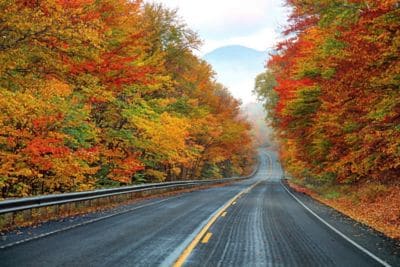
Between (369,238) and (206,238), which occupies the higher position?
(206,238)

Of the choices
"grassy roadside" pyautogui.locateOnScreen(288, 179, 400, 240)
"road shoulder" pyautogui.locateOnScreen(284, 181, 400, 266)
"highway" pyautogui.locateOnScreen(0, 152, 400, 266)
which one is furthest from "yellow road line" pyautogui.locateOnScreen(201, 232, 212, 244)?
"grassy roadside" pyautogui.locateOnScreen(288, 179, 400, 240)

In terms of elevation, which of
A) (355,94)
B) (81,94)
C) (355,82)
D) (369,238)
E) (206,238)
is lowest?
(369,238)

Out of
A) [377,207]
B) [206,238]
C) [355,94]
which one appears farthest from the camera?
[377,207]

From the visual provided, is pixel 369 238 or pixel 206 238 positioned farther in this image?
pixel 369 238

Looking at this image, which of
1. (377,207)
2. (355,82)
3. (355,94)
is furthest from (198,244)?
(377,207)

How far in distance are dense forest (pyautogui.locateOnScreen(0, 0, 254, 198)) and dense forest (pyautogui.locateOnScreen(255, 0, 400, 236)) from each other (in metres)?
7.42

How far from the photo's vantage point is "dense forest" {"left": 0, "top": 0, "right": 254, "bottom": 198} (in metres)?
11.3

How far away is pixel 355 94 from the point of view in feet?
48.8

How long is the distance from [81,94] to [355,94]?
437 inches

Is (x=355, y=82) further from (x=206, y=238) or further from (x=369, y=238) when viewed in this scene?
(x=206, y=238)

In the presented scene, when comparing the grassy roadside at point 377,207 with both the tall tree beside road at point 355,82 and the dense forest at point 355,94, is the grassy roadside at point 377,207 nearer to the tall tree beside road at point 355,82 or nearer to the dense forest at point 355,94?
the dense forest at point 355,94

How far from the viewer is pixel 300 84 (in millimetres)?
23094

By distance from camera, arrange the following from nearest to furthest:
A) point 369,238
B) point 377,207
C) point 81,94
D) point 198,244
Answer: point 198,244
point 369,238
point 81,94
point 377,207

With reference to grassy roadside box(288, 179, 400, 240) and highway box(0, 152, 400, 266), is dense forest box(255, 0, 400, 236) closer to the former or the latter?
grassy roadside box(288, 179, 400, 240)
